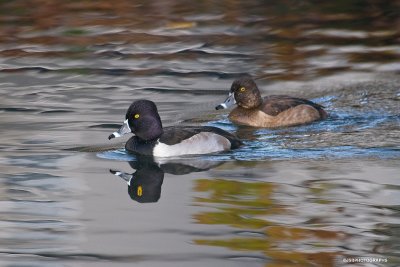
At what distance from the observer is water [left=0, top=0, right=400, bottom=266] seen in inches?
388

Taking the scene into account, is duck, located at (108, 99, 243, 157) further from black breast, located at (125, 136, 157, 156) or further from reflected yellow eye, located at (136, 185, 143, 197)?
reflected yellow eye, located at (136, 185, 143, 197)

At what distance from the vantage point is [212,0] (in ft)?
80.5

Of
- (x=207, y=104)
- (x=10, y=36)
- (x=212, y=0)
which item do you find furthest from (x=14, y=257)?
(x=212, y=0)

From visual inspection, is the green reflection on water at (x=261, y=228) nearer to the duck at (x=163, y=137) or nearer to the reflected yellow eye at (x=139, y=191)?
the reflected yellow eye at (x=139, y=191)

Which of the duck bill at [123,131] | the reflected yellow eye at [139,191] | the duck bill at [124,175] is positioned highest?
the duck bill at [123,131]

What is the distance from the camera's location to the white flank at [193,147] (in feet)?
44.0

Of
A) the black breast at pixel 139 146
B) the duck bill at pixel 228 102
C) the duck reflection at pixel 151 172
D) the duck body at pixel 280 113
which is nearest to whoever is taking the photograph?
the duck reflection at pixel 151 172

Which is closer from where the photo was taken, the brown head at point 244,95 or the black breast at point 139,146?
the black breast at point 139,146

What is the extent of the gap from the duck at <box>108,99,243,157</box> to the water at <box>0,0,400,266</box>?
127mm

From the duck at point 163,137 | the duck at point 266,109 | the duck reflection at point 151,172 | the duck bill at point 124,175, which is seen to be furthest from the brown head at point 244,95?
the duck bill at point 124,175

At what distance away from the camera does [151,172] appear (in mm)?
12820

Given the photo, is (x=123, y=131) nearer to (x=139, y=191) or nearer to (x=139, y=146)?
(x=139, y=146)

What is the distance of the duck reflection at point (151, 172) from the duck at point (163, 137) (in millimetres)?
159

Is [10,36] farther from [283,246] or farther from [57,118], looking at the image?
[283,246]
